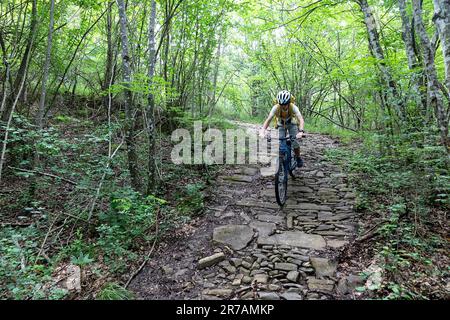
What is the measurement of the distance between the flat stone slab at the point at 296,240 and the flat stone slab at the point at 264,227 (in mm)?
125

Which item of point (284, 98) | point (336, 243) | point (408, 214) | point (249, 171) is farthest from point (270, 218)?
point (249, 171)

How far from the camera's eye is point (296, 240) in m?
4.50

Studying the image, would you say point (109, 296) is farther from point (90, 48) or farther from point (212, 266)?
point (90, 48)

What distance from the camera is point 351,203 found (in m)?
5.48

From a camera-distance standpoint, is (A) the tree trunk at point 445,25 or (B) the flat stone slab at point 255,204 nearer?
(A) the tree trunk at point 445,25

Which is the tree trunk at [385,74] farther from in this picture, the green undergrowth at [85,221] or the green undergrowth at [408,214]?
the green undergrowth at [85,221]

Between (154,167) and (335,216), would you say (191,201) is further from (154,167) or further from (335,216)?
(335,216)

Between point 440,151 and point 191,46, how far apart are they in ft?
19.9

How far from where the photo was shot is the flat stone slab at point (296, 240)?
4.34m

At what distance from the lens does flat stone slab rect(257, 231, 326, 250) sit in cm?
434

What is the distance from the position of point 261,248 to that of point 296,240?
0.57 meters

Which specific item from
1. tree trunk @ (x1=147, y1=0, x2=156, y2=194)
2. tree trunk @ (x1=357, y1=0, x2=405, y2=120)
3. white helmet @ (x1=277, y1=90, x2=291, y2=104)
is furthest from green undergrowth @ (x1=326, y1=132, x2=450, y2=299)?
tree trunk @ (x1=147, y1=0, x2=156, y2=194)

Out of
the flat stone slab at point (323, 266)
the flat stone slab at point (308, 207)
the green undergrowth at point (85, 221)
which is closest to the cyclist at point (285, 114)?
the flat stone slab at point (308, 207)

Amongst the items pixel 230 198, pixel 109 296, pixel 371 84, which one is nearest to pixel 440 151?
pixel 371 84
